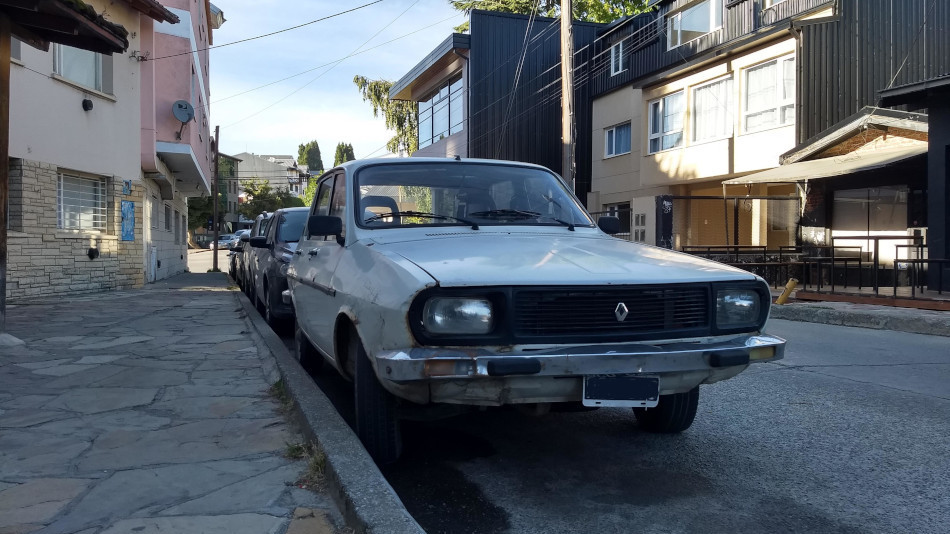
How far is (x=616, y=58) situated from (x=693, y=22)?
412 cm

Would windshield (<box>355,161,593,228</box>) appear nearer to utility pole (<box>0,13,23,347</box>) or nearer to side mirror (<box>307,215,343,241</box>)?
side mirror (<box>307,215,343,241</box>)

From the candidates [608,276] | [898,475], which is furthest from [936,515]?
[608,276]

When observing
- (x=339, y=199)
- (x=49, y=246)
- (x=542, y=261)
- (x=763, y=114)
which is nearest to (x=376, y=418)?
(x=542, y=261)

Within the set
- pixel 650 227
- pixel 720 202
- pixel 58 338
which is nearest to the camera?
pixel 58 338

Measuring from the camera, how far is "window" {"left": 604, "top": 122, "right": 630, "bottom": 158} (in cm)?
2295

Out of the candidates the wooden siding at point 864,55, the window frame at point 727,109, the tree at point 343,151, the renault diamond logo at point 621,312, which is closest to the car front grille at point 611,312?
the renault diamond logo at point 621,312

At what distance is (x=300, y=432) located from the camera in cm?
396

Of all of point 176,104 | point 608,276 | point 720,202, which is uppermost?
point 176,104

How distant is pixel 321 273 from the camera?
4484 mm

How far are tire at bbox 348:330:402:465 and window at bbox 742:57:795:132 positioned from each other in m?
15.2

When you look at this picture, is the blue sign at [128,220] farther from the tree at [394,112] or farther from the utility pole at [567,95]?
the tree at [394,112]

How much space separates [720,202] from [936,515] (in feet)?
57.6

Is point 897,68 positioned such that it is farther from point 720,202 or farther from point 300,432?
point 300,432

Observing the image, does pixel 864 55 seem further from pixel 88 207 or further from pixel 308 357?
pixel 88 207
